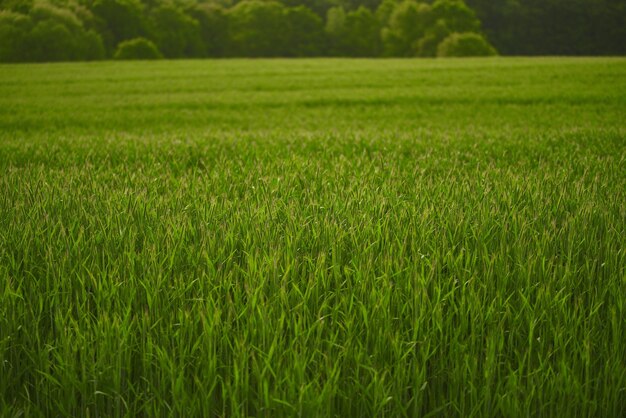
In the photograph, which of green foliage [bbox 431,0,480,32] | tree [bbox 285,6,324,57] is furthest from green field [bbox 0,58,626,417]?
tree [bbox 285,6,324,57]

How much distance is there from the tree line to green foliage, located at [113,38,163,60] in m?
0.11

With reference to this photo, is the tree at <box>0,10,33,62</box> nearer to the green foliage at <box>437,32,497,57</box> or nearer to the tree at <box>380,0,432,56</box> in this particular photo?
the green foliage at <box>437,32,497,57</box>

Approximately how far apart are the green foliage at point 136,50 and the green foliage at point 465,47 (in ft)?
116

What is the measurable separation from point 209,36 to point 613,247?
79371 millimetres

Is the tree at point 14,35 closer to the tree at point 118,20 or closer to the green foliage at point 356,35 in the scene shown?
the tree at point 118,20

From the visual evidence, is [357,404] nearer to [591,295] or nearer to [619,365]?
[619,365]

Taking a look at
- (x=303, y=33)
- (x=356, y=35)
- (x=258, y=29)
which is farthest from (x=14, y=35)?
(x=356, y=35)

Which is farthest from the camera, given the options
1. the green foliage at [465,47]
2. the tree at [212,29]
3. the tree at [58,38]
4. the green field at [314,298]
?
the tree at [212,29]

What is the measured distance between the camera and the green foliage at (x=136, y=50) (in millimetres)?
56656

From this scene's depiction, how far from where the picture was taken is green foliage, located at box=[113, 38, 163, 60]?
186ft

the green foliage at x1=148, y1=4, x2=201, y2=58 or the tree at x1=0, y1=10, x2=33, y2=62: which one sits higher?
the green foliage at x1=148, y1=4, x2=201, y2=58

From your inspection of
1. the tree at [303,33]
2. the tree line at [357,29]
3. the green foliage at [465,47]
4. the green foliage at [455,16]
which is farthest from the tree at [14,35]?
the green foliage at [455,16]

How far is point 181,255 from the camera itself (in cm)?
260

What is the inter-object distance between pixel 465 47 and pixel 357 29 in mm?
18589
